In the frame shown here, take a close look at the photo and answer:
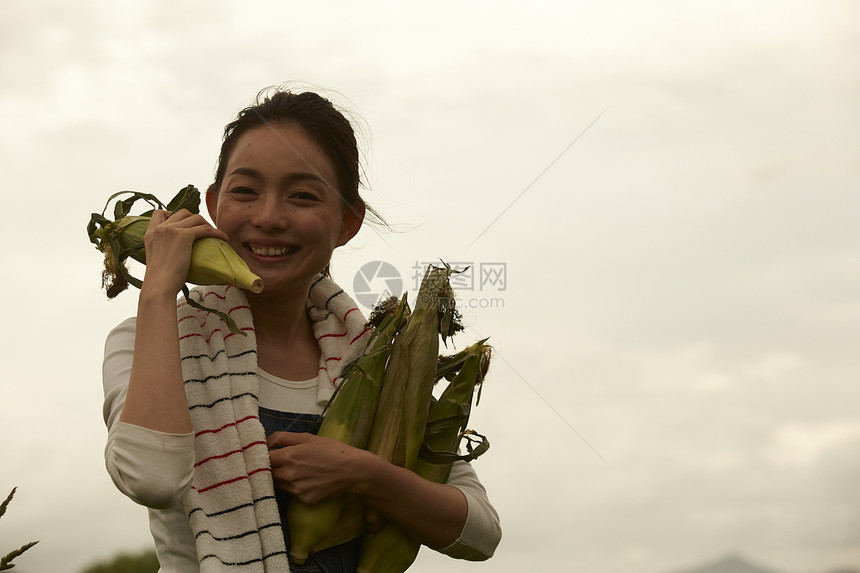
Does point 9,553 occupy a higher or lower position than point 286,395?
lower

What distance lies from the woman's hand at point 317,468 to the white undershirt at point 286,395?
0.22m

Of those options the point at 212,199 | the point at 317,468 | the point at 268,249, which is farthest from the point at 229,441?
the point at 212,199

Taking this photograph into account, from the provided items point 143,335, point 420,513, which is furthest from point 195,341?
point 420,513

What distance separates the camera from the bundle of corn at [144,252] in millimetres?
2240

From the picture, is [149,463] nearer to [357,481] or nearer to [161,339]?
[161,339]

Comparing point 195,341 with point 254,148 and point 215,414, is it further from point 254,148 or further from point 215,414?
point 254,148

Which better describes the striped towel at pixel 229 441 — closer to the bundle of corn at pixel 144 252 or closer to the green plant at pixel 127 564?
the bundle of corn at pixel 144 252

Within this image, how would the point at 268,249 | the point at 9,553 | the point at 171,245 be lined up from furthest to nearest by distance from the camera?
1. the point at 268,249
2. the point at 171,245
3. the point at 9,553

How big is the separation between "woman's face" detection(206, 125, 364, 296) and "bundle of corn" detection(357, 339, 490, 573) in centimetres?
55

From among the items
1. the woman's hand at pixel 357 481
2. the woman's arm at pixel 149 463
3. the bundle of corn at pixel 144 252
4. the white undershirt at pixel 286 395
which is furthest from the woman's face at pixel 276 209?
the woman's arm at pixel 149 463

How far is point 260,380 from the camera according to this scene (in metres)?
2.55

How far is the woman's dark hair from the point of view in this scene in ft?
8.92

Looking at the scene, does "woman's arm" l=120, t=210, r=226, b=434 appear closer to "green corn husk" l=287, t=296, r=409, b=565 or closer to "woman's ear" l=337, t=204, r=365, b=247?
"green corn husk" l=287, t=296, r=409, b=565

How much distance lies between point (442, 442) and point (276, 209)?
0.87m
